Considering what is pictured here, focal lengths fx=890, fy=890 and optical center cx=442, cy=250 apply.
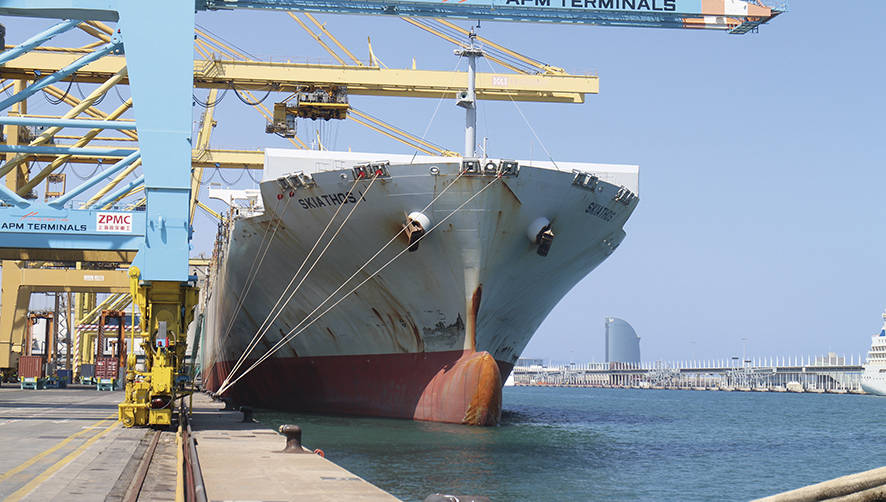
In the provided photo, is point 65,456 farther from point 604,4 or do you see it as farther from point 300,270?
point 604,4

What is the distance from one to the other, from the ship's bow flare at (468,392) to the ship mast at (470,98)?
17.5 ft

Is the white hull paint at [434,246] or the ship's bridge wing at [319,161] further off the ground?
the ship's bridge wing at [319,161]

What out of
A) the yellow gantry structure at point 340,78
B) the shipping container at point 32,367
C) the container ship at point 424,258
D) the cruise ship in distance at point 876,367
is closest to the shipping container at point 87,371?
the shipping container at point 32,367

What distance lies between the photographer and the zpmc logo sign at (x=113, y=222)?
17.2m

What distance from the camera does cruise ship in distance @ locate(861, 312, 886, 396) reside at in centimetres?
8956

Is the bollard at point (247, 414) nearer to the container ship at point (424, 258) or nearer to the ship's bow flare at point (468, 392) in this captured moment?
the container ship at point (424, 258)

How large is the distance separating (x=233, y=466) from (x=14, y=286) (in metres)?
35.6

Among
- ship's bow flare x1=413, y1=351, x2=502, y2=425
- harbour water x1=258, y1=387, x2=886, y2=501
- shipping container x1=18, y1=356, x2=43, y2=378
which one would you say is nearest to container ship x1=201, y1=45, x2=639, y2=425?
ship's bow flare x1=413, y1=351, x2=502, y2=425

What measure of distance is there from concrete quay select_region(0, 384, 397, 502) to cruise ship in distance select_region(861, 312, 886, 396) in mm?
86640

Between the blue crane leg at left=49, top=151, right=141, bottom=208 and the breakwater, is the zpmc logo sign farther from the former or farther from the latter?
the breakwater

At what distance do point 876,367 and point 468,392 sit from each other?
84.5 meters

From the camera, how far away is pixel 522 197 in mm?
20109

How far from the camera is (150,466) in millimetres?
11305

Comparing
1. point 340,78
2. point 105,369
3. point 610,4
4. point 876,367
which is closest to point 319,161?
point 340,78
